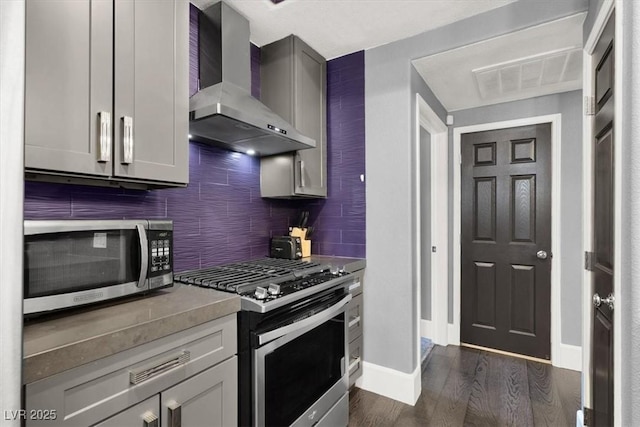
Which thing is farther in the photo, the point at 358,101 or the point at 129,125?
the point at 358,101

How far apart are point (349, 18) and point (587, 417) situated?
270cm

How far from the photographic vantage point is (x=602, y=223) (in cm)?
147

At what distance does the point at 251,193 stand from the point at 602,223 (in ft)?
6.69

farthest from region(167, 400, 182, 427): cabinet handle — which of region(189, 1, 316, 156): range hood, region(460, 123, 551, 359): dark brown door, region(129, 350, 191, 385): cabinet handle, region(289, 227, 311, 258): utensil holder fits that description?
region(460, 123, 551, 359): dark brown door

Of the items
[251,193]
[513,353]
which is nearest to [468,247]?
[513,353]

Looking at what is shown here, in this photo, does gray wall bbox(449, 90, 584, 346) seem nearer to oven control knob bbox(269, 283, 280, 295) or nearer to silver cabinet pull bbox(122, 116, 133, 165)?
oven control knob bbox(269, 283, 280, 295)

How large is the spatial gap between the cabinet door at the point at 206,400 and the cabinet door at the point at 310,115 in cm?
131

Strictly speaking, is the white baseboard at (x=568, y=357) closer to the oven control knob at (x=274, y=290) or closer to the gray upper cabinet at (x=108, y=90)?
the oven control knob at (x=274, y=290)

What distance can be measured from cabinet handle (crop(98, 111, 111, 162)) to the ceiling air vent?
2.45m

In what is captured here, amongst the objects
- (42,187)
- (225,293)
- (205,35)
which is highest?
(205,35)

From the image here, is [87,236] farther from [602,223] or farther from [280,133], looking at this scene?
[602,223]

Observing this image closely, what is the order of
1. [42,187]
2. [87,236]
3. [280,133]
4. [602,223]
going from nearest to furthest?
[87,236]
[42,187]
[602,223]
[280,133]

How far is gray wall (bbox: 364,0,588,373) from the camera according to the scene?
2250 mm

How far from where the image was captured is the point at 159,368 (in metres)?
1.06
